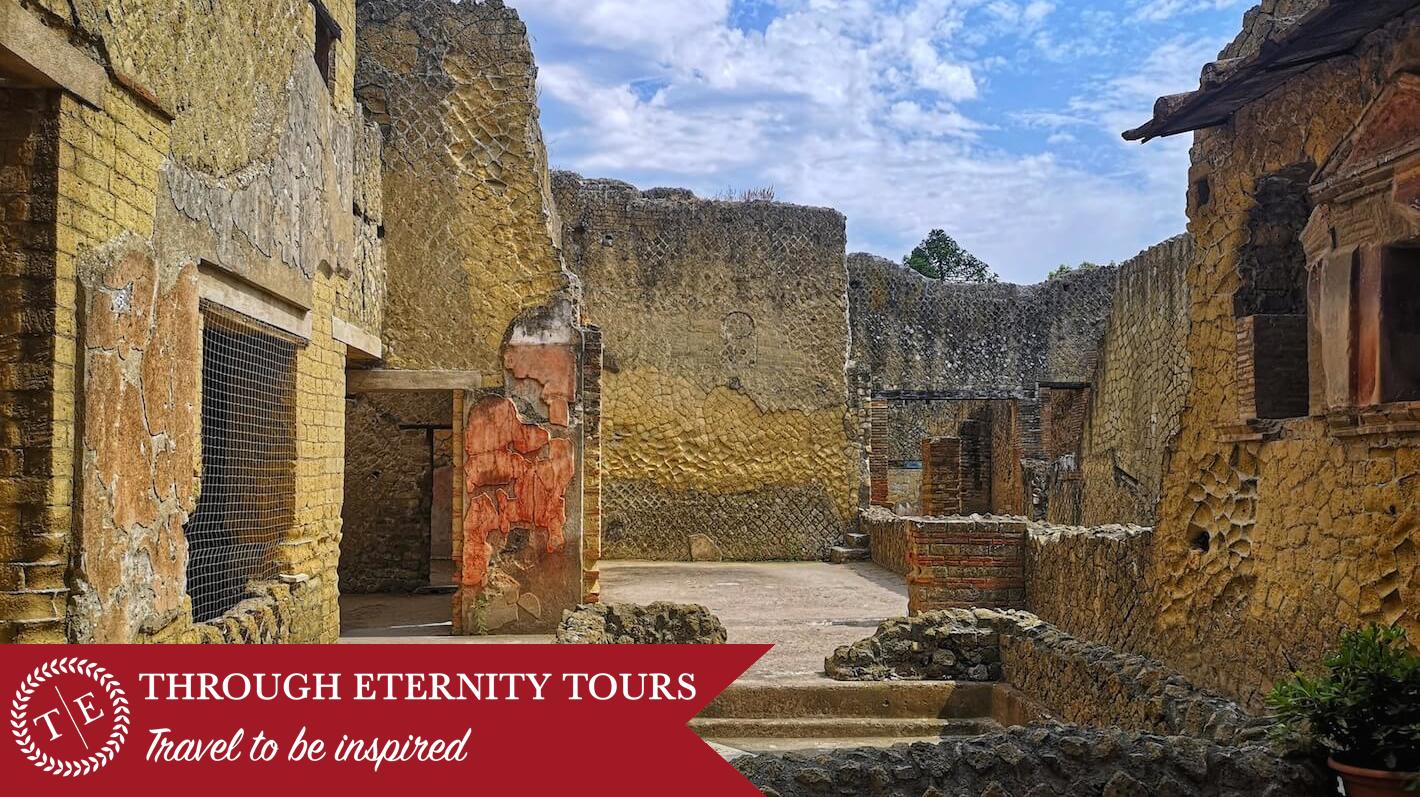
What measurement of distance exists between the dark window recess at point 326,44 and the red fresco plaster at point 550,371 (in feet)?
7.30

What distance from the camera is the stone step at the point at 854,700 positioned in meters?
5.99

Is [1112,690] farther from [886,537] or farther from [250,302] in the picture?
[886,537]

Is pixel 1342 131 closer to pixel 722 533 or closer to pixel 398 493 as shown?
pixel 398 493

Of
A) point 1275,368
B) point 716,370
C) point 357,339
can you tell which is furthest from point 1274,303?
point 716,370

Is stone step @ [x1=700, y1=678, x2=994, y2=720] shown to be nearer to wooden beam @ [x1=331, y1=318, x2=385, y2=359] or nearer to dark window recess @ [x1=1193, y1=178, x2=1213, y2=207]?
dark window recess @ [x1=1193, y1=178, x2=1213, y2=207]

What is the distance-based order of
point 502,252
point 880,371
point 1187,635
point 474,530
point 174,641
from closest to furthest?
point 174,641, point 1187,635, point 474,530, point 502,252, point 880,371

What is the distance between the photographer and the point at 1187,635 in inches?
226

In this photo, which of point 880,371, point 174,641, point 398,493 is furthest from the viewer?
point 880,371

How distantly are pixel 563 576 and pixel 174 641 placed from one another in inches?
139

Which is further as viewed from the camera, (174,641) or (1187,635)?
(1187,635)

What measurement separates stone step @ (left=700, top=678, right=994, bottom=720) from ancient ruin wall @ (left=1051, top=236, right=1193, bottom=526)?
4.90 metres

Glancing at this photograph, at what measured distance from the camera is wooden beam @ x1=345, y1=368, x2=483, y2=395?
8727 millimetres

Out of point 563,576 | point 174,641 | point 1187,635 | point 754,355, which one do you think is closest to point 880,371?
point 754,355

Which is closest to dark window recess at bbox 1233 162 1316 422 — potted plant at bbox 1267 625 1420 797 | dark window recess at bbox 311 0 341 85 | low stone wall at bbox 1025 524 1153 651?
low stone wall at bbox 1025 524 1153 651
